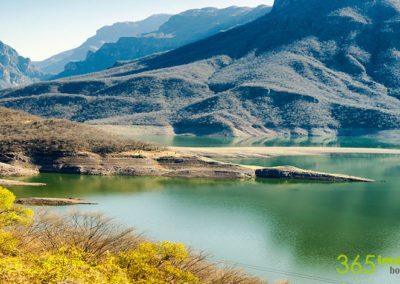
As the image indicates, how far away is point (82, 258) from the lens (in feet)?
99.7

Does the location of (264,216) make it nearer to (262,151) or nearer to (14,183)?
(14,183)

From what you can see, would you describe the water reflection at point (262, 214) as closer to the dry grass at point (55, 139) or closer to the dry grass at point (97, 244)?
the dry grass at point (97, 244)

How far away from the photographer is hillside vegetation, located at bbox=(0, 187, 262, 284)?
23.5 m

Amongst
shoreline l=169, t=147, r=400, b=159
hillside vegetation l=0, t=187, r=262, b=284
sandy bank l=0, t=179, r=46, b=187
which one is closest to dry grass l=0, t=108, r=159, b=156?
shoreline l=169, t=147, r=400, b=159

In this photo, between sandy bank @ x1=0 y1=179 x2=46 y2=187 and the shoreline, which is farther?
the shoreline

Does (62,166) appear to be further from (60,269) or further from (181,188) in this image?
(60,269)

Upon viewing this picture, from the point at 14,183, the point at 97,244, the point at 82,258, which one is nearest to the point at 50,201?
the point at 14,183

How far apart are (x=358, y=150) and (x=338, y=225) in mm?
93303

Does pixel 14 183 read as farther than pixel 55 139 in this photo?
No

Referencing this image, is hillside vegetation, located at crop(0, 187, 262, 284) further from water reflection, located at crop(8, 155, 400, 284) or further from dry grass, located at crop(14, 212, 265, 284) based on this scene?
water reflection, located at crop(8, 155, 400, 284)

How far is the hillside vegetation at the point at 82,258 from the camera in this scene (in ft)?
77.1

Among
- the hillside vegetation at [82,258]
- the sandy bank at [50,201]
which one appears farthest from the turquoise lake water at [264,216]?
the hillside vegetation at [82,258]

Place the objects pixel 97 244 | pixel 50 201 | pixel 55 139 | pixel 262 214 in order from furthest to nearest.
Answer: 1. pixel 55 139
2. pixel 50 201
3. pixel 262 214
4. pixel 97 244

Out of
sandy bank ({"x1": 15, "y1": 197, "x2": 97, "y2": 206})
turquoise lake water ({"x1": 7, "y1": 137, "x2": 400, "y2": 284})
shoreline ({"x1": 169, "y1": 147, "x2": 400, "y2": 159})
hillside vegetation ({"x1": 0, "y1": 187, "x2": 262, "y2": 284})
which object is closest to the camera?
hillside vegetation ({"x1": 0, "y1": 187, "x2": 262, "y2": 284})
